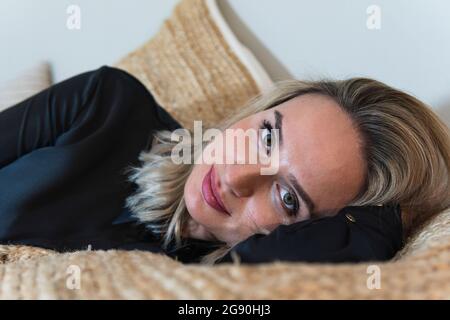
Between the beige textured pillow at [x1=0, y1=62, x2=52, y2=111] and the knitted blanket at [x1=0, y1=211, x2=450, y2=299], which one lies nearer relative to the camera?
the knitted blanket at [x1=0, y1=211, x2=450, y2=299]

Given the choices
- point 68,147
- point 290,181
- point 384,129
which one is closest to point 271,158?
point 290,181

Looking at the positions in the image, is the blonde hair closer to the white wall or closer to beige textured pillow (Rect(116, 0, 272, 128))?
the white wall

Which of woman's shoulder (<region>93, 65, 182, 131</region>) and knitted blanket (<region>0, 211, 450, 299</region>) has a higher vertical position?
woman's shoulder (<region>93, 65, 182, 131</region>)

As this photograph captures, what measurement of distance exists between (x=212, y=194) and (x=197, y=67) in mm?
Answer: 592

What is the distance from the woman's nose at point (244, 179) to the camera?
863 millimetres

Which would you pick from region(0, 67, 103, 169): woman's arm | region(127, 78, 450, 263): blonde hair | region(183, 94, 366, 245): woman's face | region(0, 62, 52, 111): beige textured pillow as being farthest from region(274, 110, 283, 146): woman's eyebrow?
region(0, 62, 52, 111): beige textured pillow

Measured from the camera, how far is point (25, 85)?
155cm

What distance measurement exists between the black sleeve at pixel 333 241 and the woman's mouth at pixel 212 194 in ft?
0.65

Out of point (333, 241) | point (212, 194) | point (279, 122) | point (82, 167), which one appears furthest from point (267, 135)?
point (82, 167)

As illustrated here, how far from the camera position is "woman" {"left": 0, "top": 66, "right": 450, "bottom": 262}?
2.68ft

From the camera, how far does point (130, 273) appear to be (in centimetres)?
55

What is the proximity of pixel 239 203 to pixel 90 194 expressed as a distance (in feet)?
1.14

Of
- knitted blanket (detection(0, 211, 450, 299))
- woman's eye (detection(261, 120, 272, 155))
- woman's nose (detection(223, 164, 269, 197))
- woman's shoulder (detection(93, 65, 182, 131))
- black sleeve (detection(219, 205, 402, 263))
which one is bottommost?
black sleeve (detection(219, 205, 402, 263))

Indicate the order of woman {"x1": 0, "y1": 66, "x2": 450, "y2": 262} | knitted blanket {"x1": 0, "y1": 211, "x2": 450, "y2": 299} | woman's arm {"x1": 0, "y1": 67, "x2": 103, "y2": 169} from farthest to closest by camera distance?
woman's arm {"x1": 0, "y1": 67, "x2": 103, "y2": 169} → woman {"x1": 0, "y1": 66, "x2": 450, "y2": 262} → knitted blanket {"x1": 0, "y1": 211, "x2": 450, "y2": 299}
